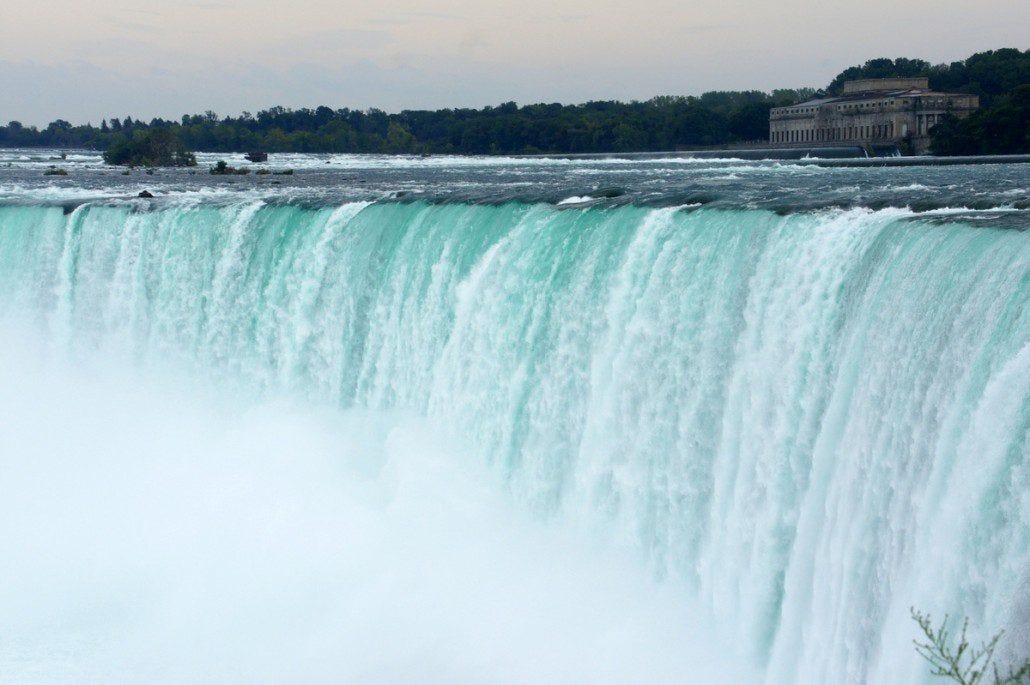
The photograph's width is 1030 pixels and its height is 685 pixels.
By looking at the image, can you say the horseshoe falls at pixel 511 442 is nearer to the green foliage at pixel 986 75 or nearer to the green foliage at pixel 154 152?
the green foliage at pixel 154 152

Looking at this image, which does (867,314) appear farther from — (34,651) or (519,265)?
(34,651)

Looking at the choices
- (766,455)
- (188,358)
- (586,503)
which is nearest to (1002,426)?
(766,455)

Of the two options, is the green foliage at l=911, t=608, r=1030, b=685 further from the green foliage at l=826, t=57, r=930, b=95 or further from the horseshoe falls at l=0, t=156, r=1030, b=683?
the green foliage at l=826, t=57, r=930, b=95

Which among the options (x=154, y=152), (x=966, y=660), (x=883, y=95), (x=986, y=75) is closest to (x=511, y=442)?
(x=966, y=660)

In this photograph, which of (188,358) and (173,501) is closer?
(173,501)

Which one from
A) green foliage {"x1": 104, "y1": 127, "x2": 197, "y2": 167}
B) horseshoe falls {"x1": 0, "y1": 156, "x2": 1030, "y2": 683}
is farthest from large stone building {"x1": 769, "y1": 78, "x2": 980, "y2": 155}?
horseshoe falls {"x1": 0, "y1": 156, "x2": 1030, "y2": 683}

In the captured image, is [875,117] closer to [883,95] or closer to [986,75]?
[883,95]
